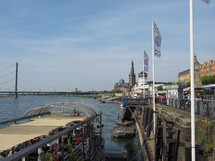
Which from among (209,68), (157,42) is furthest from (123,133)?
(209,68)

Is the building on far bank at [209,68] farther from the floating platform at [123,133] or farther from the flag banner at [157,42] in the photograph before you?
the flag banner at [157,42]

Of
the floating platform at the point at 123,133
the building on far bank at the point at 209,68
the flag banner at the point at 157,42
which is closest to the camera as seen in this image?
the flag banner at the point at 157,42

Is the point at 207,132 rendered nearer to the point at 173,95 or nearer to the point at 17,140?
the point at 17,140

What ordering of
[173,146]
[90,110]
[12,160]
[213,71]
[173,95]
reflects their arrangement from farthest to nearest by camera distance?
[213,71], [173,95], [90,110], [173,146], [12,160]

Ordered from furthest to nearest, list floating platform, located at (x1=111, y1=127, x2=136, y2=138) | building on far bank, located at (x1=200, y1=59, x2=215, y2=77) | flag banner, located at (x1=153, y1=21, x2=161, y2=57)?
1. building on far bank, located at (x1=200, y1=59, x2=215, y2=77)
2. floating platform, located at (x1=111, y1=127, x2=136, y2=138)
3. flag banner, located at (x1=153, y1=21, x2=161, y2=57)

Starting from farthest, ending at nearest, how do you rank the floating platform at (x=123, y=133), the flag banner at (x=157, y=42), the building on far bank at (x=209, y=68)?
the building on far bank at (x=209, y=68) → the floating platform at (x=123, y=133) → the flag banner at (x=157, y=42)

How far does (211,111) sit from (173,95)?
47.9ft

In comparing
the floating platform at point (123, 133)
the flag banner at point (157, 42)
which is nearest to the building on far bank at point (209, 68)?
the floating platform at point (123, 133)

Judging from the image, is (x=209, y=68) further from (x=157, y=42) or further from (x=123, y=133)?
(x=157, y=42)

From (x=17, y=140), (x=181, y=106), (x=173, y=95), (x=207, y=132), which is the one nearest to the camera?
(x=17, y=140)

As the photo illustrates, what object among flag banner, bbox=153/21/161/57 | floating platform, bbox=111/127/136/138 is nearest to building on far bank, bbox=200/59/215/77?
floating platform, bbox=111/127/136/138

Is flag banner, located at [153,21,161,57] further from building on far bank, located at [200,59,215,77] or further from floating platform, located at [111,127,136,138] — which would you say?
building on far bank, located at [200,59,215,77]

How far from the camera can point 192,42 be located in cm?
745

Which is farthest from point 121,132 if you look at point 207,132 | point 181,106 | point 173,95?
point 207,132
